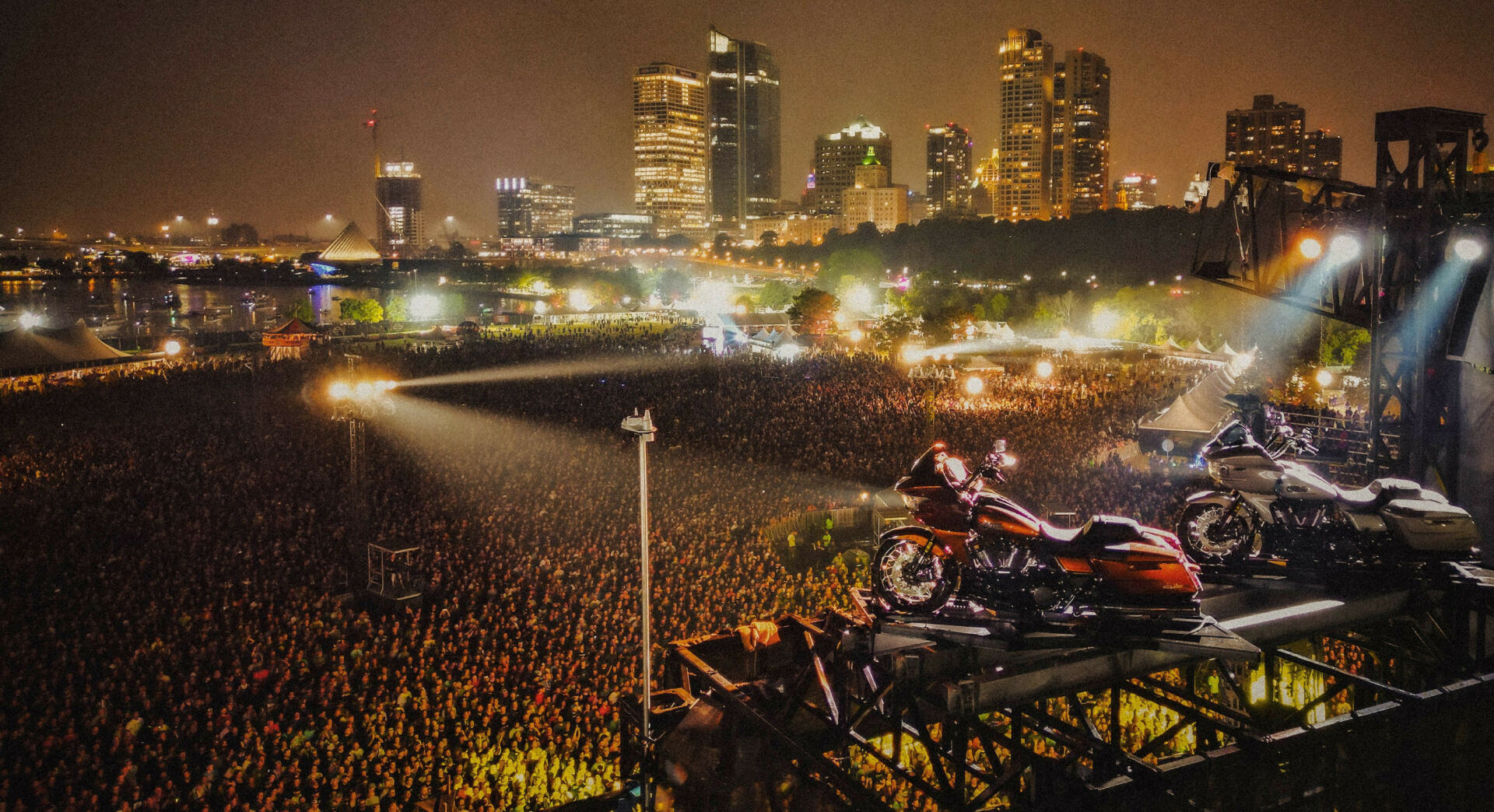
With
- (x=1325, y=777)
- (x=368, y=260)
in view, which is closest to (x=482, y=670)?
(x=1325, y=777)

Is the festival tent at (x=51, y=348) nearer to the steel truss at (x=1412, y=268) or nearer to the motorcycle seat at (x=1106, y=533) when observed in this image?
the motorcycle seat at (x=1106, y=533)

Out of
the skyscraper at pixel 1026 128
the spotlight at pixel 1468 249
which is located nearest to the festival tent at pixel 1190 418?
the spotlight at pixel 1468 249

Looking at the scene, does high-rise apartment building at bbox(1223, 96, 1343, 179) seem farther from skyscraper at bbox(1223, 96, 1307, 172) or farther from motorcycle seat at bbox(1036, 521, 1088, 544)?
motorcycle seat at bbox(1036, 521, 1088, 544)

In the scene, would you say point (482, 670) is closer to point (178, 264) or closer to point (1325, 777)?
point (1325, 777)

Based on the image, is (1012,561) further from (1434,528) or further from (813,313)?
(813,313)

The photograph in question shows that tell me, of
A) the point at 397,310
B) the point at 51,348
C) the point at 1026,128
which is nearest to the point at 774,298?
the point at 397,310
